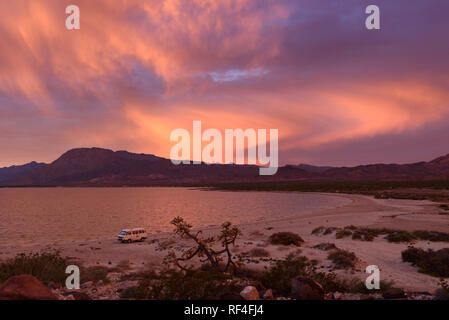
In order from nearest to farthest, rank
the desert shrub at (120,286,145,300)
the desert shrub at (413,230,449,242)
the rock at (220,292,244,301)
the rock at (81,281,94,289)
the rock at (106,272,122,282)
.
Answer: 1. the rock at (220,292,244,301)
2. the desert shrub at (120,286,145,300)
3. the rock at (81,281,94,289)
4. the rock at (106,272,122,282)
5. the desert shrub at (413,230,449,242)

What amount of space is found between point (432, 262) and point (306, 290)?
10118 millimetres

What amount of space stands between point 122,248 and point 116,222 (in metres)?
27.0

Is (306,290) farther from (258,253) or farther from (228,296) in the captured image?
(258,253)

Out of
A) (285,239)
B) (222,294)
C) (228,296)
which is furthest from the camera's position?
(285,239)

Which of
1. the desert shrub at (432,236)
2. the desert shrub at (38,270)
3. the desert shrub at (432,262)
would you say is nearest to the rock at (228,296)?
the desert shrub at (38,270)

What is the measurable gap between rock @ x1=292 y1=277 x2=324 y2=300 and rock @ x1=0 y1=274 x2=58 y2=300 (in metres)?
7.23

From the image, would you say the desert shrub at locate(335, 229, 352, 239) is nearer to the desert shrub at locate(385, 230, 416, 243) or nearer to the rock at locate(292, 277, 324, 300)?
the desert shrub at locate(385, 230, 416, 243)

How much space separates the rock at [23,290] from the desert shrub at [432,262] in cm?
1683

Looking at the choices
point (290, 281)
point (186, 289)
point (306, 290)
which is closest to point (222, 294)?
point (186, 289)

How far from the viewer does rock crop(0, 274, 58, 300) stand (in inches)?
312

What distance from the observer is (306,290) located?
9891 millimetres

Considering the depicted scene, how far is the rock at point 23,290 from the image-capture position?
791 cm

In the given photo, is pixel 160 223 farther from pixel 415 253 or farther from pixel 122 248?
pixel 415 253

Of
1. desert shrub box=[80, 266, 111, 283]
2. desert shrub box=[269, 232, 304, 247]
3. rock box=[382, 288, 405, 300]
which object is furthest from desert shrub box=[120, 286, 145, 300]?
desert shrub box=[269, 232, 304, 247]
